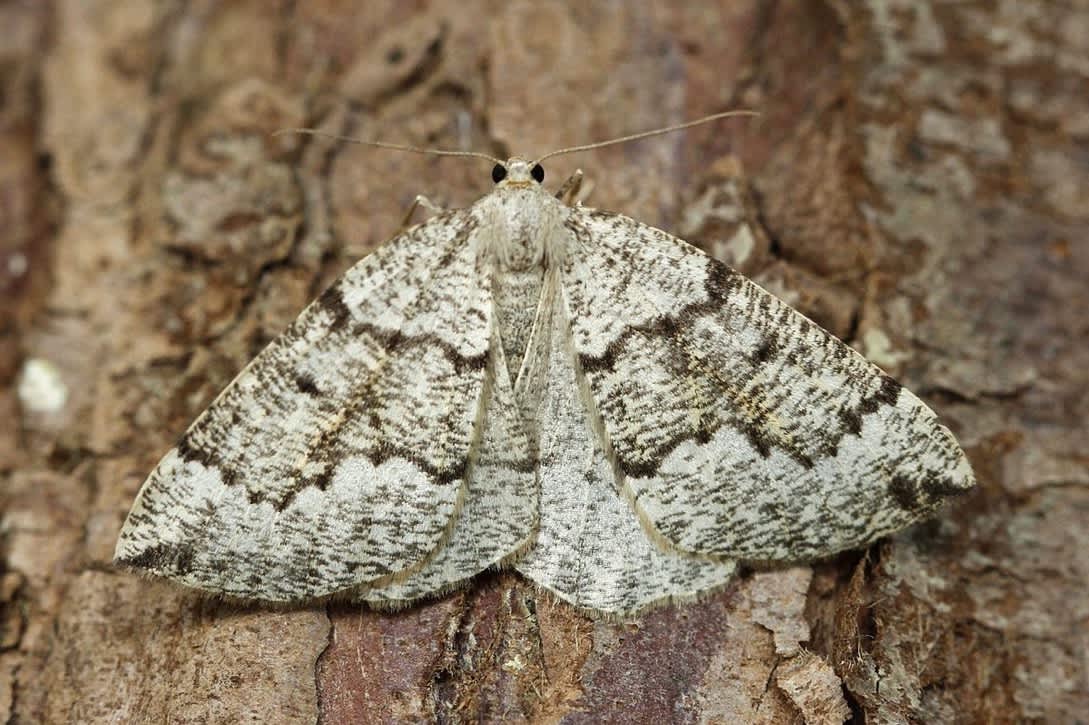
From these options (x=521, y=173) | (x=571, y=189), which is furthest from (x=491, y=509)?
(x=571, y=189)

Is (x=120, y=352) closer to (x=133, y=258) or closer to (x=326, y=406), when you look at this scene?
(x=133, y=258)

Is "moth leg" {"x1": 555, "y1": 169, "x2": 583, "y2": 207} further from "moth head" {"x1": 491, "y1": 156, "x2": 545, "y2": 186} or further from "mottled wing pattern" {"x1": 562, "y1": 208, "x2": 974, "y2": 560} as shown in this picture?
"mottled wing pattern" {"x1": 562, "y1": 208, "x2": 974, "y2": 560}

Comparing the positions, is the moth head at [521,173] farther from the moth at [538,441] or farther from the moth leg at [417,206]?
the moth leg at [417,206]

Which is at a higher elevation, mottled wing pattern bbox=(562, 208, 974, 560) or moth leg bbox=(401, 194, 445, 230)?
moth leg bbox=(401, 194, 445, 230)

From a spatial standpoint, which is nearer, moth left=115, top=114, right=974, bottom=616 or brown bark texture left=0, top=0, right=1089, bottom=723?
brown bark texture left=0, top=0, right=1089, bottom=723

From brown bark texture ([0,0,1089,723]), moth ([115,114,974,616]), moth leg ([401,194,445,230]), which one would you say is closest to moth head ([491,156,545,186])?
moth ([115,114,974,616])

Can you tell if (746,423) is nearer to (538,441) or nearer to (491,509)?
(538,441)
